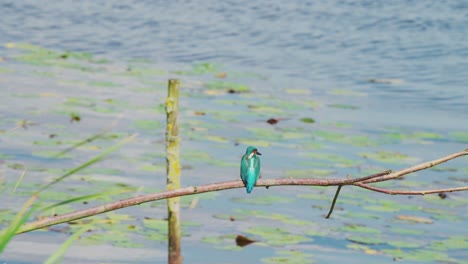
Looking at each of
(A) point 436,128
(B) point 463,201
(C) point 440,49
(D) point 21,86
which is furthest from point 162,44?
(B) point 463,201

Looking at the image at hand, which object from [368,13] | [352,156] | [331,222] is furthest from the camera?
[368,13]

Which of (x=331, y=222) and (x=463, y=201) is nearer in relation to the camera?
(x=331, y=222)

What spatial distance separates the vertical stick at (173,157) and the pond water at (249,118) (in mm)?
787

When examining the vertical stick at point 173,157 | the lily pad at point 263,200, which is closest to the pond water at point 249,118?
the lily pad at point 263,200

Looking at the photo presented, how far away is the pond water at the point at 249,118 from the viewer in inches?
273

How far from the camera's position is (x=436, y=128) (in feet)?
35.9

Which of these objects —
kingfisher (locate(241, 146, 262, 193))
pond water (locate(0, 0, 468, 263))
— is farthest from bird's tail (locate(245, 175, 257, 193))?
pond water (locate(0, 0, 468, 263))

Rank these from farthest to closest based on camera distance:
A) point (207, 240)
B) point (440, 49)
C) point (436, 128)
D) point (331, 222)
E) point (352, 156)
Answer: point (440, 49) < point (436, 128) < point (352, 156) < point (331, 222) < point (207, 240)

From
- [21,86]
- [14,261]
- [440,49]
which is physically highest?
[440,49]

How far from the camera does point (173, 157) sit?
5.54 m

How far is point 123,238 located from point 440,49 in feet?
36.4

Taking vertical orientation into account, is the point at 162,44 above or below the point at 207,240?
above

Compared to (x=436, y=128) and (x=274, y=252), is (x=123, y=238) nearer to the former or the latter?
(x=274, y=252)

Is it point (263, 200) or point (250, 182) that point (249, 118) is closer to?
point (263, 200)
